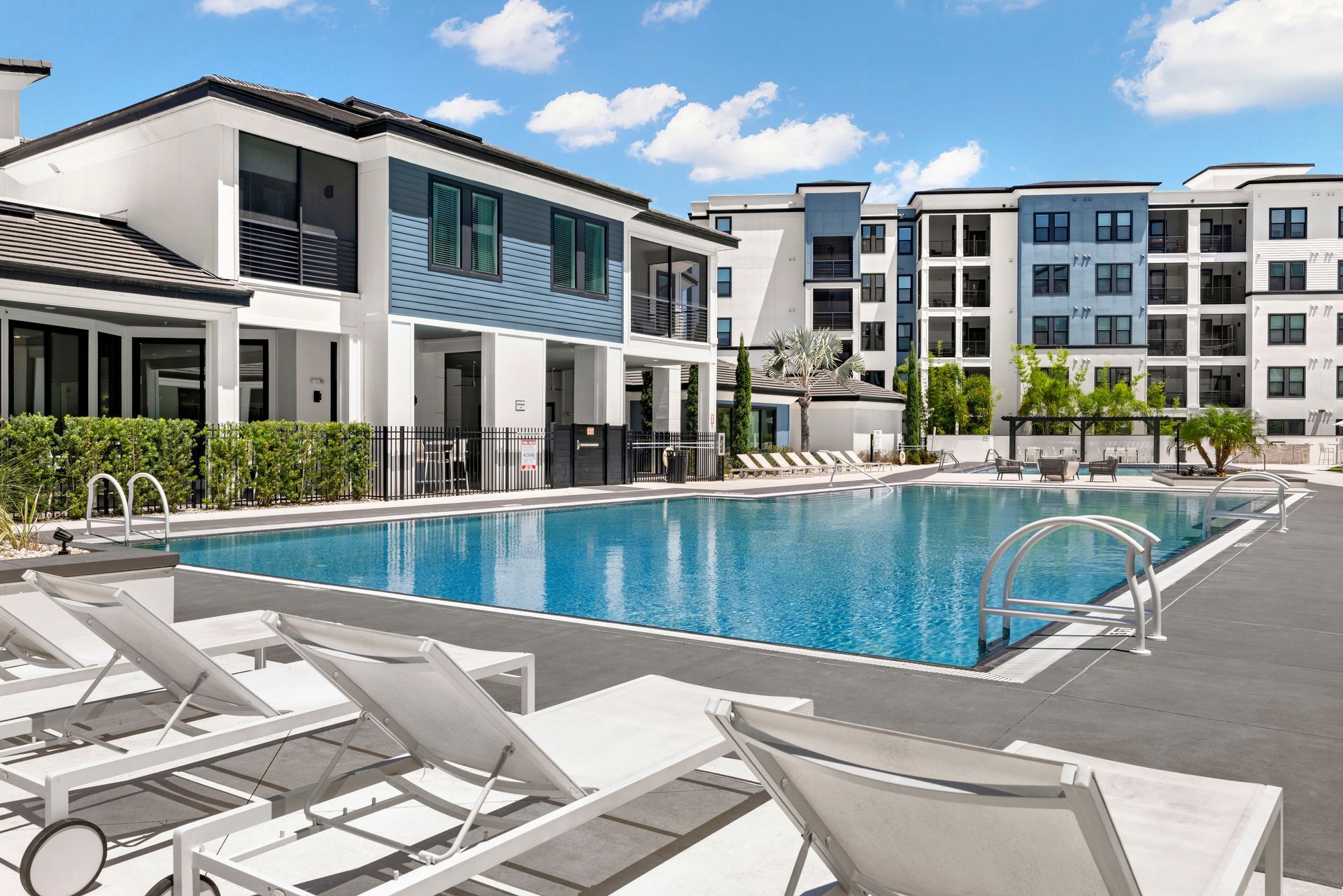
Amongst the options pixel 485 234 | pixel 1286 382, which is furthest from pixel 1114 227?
pixel 485 234

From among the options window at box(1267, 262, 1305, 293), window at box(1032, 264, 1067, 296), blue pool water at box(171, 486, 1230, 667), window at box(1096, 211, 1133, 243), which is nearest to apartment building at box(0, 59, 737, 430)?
blue pool water at box(171, 486, 1230, 667)

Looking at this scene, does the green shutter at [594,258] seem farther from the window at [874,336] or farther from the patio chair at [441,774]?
the window at [874,336]

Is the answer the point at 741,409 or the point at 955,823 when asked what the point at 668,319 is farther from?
the point at 955,823

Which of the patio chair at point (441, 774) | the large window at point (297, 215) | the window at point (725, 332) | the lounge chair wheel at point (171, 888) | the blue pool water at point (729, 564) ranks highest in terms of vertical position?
the window at point (725, 332)

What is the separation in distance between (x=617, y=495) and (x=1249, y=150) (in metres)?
56.8

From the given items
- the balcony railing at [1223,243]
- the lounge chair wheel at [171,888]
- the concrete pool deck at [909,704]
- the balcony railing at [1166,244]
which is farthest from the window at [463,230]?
the balcony railing at [1223,243]

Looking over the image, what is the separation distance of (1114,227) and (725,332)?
75.6 feet

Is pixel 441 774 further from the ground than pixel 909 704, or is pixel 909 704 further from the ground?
pixel 441 774

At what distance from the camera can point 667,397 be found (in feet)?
104

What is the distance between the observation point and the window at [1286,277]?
54625mm

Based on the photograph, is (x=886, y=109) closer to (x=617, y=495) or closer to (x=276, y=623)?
(x=617, y=495)

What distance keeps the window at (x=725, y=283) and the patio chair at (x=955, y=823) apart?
55148mm

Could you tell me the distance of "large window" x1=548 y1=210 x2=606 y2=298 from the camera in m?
24.8

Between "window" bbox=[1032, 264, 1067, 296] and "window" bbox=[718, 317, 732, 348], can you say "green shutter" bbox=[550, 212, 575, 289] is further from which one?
"window" bbox=[1032, 264, 1067, 296]
